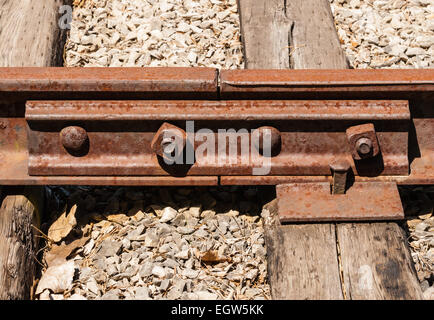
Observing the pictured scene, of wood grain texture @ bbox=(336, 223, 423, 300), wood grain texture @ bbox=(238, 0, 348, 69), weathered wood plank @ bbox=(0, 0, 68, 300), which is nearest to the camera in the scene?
wood grain texture @ bbox=(336, 223, 423, 300)

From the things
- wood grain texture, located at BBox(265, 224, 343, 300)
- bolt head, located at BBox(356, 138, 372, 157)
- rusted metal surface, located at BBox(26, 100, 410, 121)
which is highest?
rusted metal surface, located at BBox(26, 100, 410, 121)

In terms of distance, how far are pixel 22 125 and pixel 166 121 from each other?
720 mm

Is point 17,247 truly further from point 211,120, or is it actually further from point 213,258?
point 211,120

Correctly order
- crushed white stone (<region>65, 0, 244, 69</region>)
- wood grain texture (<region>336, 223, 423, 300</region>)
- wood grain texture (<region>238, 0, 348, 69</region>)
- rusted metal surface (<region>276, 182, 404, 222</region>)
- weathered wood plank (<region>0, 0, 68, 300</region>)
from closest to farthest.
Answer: wood grain texture (<region>336, 223, 423, 300</region>), weathered wood plank (<region>0, 0, 68, 300</region>), rusted metal surface (<region>276, 182, 404, 222</region>), wood grain texture (<region>238, 0, 348, 69</region>), crushed white stone (<region>65, 0, 244, 69</region>)

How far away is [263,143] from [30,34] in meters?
1.71

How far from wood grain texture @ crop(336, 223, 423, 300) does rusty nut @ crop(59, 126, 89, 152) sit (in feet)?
4.14

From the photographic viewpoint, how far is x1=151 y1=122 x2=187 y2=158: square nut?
2.68 metres

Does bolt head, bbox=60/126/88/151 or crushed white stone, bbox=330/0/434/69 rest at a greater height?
crushed white stone, bbox=330/0/434/69

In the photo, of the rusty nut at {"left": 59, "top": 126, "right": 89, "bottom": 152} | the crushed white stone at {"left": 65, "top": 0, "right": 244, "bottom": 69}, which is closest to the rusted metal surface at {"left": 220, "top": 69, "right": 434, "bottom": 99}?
the rusty nut at {"left": 59, "top": 126, "right": 89, "bottom": 152}

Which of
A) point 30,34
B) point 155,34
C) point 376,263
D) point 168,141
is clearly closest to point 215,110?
point 168,141

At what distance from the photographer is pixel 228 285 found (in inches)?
102

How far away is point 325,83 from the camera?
263 centimetres

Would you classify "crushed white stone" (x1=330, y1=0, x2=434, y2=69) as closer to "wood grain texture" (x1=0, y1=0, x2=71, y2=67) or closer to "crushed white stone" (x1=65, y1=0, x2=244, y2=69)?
"crushed white stone" (x1=65, y1=0, x2=244, y2=69)
